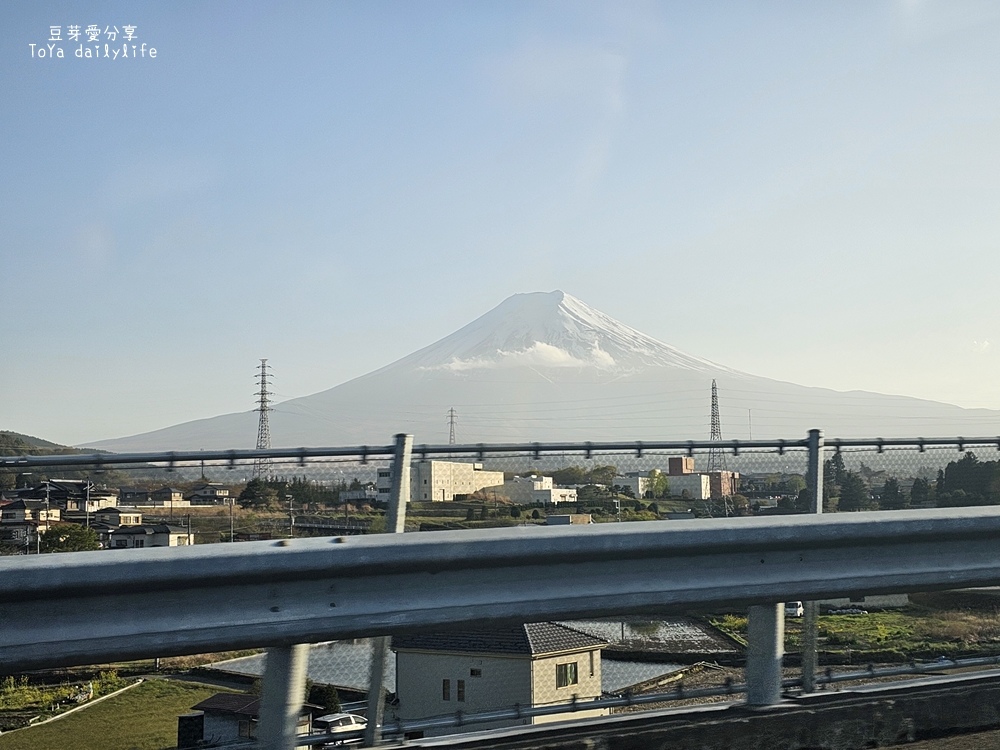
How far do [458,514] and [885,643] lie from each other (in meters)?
2.47

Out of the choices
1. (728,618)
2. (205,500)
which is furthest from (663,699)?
(205,500)

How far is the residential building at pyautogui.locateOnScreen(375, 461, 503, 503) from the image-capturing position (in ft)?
17.7

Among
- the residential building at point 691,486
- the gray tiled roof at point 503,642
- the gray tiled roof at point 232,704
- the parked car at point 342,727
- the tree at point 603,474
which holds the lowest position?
the parked car at point 342,727

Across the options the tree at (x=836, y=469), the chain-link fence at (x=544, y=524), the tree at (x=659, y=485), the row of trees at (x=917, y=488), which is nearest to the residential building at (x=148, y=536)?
the chain-link fence at (x=544, y=524)

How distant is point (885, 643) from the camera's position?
18.3 ft

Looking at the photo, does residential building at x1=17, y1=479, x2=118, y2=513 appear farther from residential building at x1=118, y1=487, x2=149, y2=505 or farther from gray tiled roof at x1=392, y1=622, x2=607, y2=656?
gray tiled roof at x1=392, y1=622, x2=607, y2=656

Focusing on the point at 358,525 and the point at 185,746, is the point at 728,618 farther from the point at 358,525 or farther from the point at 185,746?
the point at 185,746

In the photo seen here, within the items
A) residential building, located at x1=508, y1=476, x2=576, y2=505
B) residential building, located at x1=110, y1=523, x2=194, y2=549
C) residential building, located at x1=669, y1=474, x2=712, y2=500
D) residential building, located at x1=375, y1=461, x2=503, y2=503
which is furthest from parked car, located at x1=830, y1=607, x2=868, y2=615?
residential building, located at x1=110, y1=523, x2=194, y2=549

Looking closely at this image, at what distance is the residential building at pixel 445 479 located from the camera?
540 cm

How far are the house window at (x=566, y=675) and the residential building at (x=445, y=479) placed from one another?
3.58ft

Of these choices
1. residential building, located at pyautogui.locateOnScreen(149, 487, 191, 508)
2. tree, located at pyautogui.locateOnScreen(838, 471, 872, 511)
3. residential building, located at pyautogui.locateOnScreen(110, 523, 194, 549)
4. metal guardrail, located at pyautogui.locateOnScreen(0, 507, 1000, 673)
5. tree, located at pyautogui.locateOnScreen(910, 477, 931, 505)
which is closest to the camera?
metal guardrail, located at pyautogui.locateOnScreen(0, 507, 1000, 673)

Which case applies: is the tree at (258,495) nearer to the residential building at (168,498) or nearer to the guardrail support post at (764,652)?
the residential building at (168,498)

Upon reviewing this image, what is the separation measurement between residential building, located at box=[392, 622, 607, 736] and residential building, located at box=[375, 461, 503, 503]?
2.90ft

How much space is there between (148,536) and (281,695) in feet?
4.07
